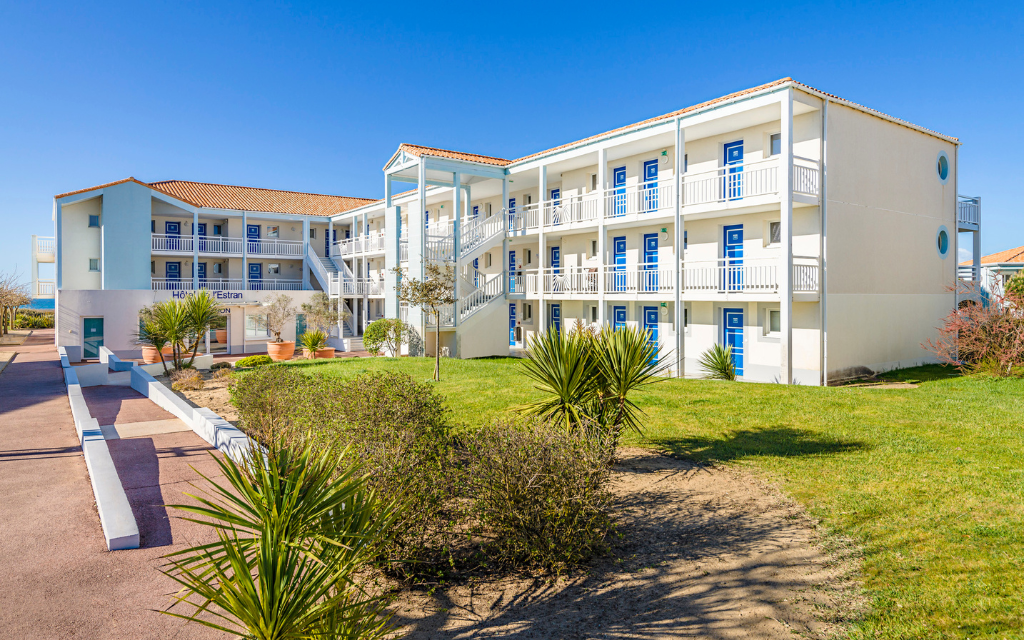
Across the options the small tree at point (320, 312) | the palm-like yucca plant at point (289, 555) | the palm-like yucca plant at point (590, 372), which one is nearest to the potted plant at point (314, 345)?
the small tree at point (320, 312)

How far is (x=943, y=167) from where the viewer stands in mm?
21531

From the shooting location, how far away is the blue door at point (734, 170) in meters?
17.9

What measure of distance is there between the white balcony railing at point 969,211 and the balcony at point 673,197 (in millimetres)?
9732

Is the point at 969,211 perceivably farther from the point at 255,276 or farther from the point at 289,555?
the point at 255,276

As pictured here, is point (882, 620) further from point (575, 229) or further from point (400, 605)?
point (575, 229)

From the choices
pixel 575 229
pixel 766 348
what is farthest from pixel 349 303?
pixel 766 348

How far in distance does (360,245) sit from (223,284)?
8391 millimetres

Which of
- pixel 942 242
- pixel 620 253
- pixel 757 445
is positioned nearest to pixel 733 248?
pixel 620 253

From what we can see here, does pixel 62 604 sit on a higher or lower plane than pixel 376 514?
lower

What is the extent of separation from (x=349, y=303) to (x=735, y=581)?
36081mm

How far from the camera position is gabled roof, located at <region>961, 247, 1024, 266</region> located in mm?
32781

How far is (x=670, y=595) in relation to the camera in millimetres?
4586

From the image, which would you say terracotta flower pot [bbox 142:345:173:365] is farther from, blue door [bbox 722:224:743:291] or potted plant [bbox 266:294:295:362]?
blue door [bbox 722:224:743:291]

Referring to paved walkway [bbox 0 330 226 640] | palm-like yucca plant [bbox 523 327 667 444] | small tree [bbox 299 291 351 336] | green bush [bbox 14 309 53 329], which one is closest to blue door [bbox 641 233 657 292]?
palm-like yucca plant [bbox 523 327 667 444]
